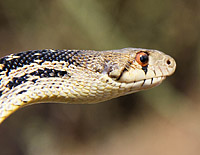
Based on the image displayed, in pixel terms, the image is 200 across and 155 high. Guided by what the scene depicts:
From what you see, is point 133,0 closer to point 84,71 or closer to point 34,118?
point 34,118

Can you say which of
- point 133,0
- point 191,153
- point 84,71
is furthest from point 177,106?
point 84,71

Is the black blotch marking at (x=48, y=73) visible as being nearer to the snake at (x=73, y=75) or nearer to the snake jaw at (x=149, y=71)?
the snake at (x=73, y=75)

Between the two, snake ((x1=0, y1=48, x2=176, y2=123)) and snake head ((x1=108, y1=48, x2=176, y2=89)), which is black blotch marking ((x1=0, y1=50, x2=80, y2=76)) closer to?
snake ((x1=0, y1=48, x2=176, y2=123))

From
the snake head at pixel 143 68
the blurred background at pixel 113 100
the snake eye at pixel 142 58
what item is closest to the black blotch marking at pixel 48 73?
the snake head at pixel 143 68

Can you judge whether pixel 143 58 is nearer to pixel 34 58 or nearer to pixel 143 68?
pixel 143 68

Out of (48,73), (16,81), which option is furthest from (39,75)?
(16,81)

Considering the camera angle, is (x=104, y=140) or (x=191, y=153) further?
(x=104, y=140)

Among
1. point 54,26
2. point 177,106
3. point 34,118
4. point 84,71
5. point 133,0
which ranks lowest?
point 34,118

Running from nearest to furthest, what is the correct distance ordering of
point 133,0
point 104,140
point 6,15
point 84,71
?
point 84,71 < point 6,15 < point 133,0 < point 104,140
